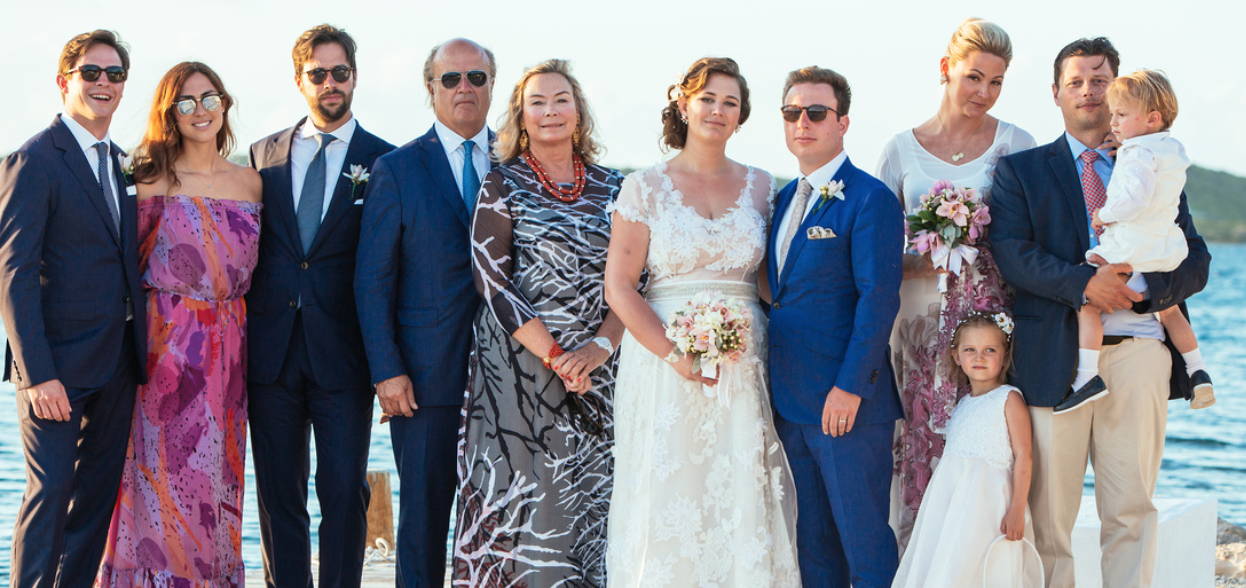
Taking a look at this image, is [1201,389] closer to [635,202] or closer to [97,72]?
[635,202]

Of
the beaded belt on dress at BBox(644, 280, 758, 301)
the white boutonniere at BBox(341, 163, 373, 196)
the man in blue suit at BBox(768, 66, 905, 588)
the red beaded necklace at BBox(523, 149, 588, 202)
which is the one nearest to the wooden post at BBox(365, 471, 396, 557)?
the white boutonniere at BBox(341, 163, 373, 196)

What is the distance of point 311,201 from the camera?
581 cm

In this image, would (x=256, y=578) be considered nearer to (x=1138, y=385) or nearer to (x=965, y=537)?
(x=965, y=537)

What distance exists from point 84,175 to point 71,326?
606 mm

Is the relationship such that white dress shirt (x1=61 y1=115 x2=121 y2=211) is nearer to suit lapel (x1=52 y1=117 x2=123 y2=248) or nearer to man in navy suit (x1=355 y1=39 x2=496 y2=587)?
suit lapel (x1=52 y1=117 x2=123 y2=248)

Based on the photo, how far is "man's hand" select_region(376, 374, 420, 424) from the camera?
18.3ft

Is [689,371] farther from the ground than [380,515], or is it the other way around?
[689,371]

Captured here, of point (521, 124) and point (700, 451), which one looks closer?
point (700, 451)

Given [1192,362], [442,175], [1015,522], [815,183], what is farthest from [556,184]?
[1192,362]

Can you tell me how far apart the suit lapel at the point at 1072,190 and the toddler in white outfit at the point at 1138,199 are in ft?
0.19

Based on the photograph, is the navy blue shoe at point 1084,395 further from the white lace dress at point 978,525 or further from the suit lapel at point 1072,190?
the suit lapel at point 1072,190

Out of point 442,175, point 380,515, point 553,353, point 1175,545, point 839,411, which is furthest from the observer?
point 380,515

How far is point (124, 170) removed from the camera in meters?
5.59

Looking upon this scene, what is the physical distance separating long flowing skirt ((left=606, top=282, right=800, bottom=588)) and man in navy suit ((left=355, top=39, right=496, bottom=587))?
0.85m
